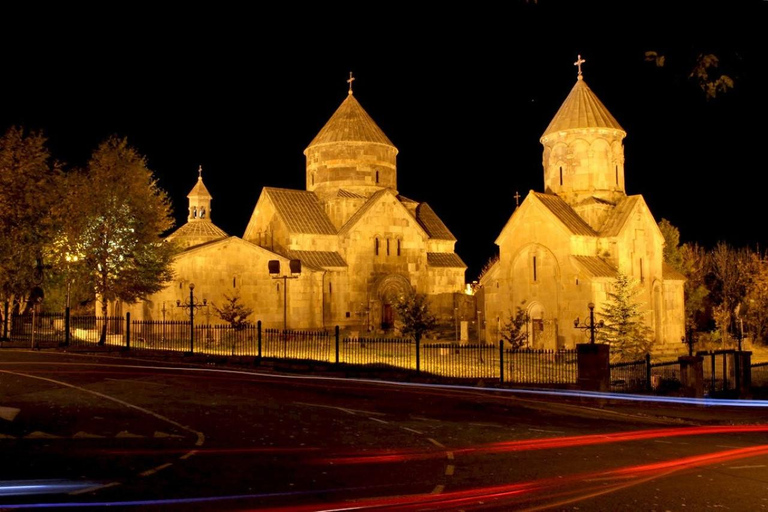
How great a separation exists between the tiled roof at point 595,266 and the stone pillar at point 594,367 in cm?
1443

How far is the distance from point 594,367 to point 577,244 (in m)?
16.1

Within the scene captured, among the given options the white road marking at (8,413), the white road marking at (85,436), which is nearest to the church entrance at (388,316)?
the white road marking at (8,413)

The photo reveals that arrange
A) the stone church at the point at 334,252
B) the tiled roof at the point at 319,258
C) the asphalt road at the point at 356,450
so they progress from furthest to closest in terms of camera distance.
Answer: the tiled roof at the point at 319,258 < the stone church at the point at 334,252 < the asphalt road at the point at 356,450

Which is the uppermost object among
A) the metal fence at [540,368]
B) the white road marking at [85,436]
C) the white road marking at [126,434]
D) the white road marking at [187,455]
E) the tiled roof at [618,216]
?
the tiled roof at [618,216]

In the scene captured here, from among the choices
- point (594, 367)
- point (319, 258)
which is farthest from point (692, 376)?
point (319, 258)

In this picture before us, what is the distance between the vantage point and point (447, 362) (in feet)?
87.2

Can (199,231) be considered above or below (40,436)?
above

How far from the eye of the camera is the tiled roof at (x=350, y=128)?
43.7 metres

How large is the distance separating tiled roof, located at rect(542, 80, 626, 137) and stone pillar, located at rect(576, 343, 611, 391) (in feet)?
65.8

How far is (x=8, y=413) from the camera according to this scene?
1203 cm

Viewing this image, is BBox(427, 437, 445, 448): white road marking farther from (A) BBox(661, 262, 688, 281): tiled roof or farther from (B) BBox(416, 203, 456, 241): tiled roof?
(B) BBox(416, 203, 456, 241): tiled roof

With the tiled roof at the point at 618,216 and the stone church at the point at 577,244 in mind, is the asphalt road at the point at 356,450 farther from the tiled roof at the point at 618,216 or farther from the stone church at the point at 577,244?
the tiled roof at the point at 618,216

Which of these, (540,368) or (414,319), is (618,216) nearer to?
(414,319)

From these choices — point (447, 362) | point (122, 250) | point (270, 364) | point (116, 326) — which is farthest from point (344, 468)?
point (116, 326)
